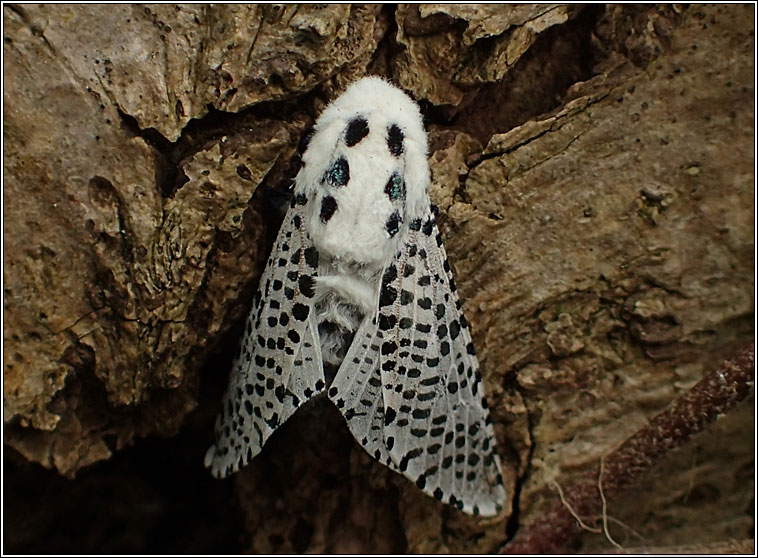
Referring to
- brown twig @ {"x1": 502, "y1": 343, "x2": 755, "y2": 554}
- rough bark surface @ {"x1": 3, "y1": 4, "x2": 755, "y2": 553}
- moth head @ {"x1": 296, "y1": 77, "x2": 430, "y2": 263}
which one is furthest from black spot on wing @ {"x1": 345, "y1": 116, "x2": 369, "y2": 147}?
brown twig @ {"x1": 502, "y1": 343, "x2": 755, "y2": 554}

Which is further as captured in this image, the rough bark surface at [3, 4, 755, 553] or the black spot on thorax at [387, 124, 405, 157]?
the black spot on thorax at [387, 124, 405, 157]

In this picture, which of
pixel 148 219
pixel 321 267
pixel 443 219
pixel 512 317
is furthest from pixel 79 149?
pixel 512 317

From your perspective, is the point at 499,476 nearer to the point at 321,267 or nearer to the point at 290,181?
the point at 321,267

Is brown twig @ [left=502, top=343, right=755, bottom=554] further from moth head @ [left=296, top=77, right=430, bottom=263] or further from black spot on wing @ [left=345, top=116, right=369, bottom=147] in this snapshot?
black spot on wing @ [left=345, top=116, right=369, bottom=147]

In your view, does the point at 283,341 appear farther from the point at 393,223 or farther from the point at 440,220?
the point at 440,220

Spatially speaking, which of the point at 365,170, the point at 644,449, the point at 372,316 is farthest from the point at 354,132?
the point at 644,449

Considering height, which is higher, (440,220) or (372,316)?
(440,220)
